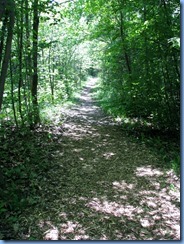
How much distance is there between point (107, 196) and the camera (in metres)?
5.07

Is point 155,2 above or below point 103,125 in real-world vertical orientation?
above

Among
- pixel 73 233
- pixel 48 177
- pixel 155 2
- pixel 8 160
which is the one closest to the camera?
pixel 73 233

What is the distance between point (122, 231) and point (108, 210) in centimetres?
63

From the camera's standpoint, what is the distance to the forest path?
4.02 metres

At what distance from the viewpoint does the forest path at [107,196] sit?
13.2 ft

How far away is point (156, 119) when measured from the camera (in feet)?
29.1

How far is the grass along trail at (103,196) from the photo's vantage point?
402cm

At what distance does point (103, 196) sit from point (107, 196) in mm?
81

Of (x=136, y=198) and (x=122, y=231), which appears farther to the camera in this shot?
(x=136, y=198)

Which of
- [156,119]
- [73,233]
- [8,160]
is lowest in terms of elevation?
[73,233]

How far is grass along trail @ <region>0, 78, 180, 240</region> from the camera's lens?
158 inches

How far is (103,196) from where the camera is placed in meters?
5.09

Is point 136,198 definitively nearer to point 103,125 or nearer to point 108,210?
point 108,210

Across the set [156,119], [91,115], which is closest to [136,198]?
[156,119]
